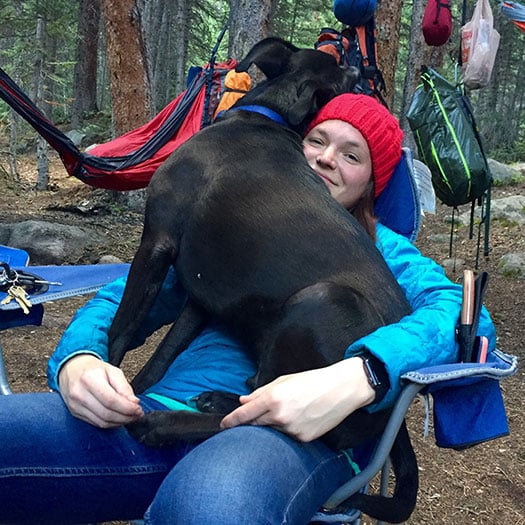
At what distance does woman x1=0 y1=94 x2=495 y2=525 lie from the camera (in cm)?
111

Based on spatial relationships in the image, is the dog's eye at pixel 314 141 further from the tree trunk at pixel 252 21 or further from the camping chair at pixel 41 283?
the tree trunk at pixel 252 21

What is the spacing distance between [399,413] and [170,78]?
20442mm

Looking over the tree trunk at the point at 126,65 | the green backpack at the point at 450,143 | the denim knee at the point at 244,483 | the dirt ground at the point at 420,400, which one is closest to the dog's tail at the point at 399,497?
the denim knee at the point at 244,483

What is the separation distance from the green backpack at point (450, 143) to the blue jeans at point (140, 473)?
266 cm

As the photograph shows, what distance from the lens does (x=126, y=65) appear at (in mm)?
6637

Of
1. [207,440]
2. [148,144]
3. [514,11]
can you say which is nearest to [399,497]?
[207,440]

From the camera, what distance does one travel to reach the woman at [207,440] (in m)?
1.11

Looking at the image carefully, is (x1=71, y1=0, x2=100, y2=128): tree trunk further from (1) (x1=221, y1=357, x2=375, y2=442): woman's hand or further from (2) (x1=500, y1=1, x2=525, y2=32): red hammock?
(1) (x1=221, y1=357, x2=375, y2=442): woman's hand

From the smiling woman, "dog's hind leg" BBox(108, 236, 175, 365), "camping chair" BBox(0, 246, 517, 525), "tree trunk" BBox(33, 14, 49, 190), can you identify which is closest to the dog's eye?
the smiling woman

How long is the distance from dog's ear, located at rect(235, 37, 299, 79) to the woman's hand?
1.21m

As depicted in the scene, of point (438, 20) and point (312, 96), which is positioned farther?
point (438, 20)

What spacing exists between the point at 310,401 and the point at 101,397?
42 centimetres

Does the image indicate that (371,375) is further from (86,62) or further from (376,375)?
(86,62)

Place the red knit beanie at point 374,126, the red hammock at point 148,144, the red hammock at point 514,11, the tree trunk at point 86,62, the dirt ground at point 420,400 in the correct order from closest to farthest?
the red knit beanie at point 374,126, the dirt ground at point 420,400, the red hammock at point 148,144, the red hammock at point 514,11, the tree trunk at point 86,62
